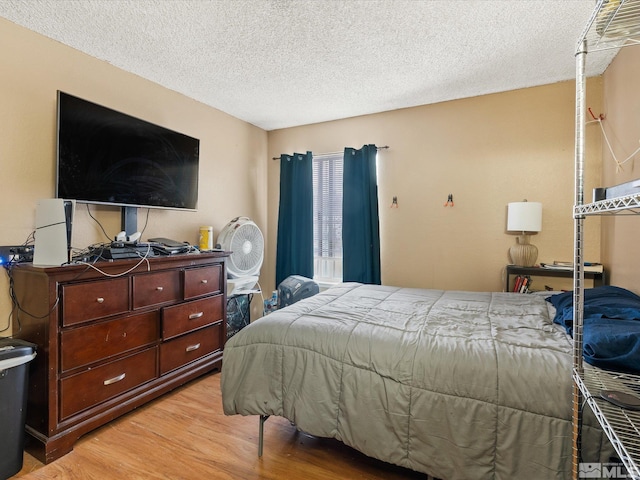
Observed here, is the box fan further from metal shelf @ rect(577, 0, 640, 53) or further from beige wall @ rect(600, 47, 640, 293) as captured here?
beige wall @ rect(600, 47, 640, 293)

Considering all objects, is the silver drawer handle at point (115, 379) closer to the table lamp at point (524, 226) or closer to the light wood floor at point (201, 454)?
the light wood floor at point (201, 454)

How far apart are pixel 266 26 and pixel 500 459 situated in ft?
8.21

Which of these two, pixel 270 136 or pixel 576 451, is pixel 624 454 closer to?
pixel 576 451

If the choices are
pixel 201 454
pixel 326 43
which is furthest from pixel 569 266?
→ pixel 201 454

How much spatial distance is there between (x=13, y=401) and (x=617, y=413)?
2.42m

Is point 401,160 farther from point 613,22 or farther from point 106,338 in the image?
point 106,338

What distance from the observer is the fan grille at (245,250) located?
2953 millimetres

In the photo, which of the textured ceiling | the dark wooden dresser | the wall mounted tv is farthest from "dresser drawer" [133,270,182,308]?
the textured ceiling

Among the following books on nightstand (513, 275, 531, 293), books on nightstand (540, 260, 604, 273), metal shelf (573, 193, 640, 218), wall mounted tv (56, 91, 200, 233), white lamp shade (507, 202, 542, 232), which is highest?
wall mounted tv (56, 91, 200, 233)

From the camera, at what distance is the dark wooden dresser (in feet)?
5.42

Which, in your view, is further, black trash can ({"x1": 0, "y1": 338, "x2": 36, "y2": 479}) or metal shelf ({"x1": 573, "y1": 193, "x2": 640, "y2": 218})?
black trash can ({"x1": 0, "y1": 338, "x2": 36, "y2": 479})

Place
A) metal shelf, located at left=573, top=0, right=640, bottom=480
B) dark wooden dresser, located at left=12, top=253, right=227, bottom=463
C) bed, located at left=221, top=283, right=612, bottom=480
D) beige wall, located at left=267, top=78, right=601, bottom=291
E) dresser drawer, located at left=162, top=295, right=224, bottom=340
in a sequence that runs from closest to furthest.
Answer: metal shelf, located at left=573, top=0, right=640, bottom=480
bed, located at left=221, top=283, right=612, bottom=480
dark wooden dresser, located at left=12, top=253, right=227, bottom=463
dresser drawer, located at left=162, top=295, right=224, bottom=340
beige wall, located at left=267, top=78, right=601, bottom=291

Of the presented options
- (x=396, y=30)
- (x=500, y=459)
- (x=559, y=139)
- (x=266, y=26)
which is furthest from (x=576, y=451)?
(x=559, y=139)

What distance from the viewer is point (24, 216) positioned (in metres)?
1.94
